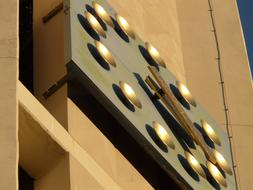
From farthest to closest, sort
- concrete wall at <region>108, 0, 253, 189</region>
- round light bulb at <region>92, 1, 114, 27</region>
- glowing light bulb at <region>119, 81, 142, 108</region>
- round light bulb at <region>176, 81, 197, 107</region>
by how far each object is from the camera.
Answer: concrete wall at <region>108, 0, 253, 189</region>, round light bulb at <region>176, 81, 197, 107</region>, round light bulb at <region>92, 1, 114, 27</region>, glowing light bulb at <region>119, 81, 142, 108</region>

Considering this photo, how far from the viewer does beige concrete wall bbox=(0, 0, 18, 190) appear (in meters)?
17.0

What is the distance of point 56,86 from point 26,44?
2311 mm

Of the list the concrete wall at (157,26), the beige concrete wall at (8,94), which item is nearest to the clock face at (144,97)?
the concrete wall at (157,26)

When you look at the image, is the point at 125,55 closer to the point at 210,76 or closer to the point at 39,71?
the point at 39,71

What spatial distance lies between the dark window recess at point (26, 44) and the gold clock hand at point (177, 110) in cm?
194

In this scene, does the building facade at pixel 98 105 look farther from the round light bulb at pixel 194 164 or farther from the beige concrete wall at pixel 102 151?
the round light bulb at pixel 194 164

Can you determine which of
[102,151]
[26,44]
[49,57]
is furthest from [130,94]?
[26,44]

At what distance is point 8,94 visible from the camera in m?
17.9

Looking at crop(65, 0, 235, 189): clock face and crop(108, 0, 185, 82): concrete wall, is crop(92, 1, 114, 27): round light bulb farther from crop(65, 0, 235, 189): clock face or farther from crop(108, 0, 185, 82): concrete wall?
crop(108, 0, 185, 82): concrete wall

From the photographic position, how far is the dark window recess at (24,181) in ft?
65.8

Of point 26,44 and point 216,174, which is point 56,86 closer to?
point 26,44

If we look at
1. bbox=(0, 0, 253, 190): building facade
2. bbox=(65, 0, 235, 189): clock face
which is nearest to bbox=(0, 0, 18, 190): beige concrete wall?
bbox=(0, 0, 253, 190): building facade

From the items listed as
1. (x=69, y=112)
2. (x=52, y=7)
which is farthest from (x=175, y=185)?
(x=52, y=7)

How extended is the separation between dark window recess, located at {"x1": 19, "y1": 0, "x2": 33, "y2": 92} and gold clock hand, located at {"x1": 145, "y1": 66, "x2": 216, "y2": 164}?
1938mm
